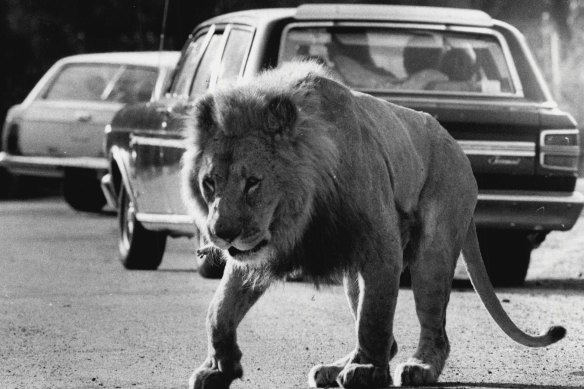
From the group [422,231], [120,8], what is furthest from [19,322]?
[120,8]

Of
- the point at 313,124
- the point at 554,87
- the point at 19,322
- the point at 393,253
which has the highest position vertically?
→ the point at 313,124

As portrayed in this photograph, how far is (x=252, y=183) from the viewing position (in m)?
6.43

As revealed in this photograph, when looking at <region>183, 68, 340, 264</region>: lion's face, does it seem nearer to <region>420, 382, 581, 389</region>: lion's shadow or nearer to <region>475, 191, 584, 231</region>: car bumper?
<region>420, 382, 581, 389</region>: lion's shadow

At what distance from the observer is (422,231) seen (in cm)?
753

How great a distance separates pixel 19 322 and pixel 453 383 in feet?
9.58

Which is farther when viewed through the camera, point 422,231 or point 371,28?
point 371,28

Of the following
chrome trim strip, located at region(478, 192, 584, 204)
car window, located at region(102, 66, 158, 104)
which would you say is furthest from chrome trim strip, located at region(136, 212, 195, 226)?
car window, located at region(102, 66, 158, 104)

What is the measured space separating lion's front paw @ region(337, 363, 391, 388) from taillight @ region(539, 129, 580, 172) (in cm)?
414

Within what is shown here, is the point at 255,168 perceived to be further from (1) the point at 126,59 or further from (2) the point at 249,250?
(1) the point at 126,59

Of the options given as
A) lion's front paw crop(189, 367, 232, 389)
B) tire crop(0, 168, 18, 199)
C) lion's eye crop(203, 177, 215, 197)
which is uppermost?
lion's eye crop(203, 177, 215, 197)

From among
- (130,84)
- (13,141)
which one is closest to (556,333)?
(130,84)

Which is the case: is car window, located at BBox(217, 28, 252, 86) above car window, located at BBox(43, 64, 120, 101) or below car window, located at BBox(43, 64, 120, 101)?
above

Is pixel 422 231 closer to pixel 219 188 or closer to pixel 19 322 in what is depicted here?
pixel 219 188

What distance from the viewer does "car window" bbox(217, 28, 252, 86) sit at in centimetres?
1067
